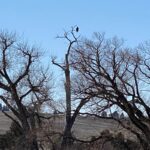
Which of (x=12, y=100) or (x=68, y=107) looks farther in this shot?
(x=12, y=100)

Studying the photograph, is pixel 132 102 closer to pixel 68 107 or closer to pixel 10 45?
pixel 68 107

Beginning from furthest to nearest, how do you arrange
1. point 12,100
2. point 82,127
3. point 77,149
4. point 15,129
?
point 82,127 < point 15,129 < point 12,100 < point 77,149

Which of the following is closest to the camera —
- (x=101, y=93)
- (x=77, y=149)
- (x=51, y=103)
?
(x=101, y=93)

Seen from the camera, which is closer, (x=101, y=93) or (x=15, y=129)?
(x=101, y=93)

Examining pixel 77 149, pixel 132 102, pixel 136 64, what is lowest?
pixel 77 149

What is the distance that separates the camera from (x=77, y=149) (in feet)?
137

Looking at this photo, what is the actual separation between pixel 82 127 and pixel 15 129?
892 centimetres

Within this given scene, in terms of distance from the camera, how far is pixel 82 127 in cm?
5919

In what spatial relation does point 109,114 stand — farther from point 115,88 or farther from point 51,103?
point 51,103

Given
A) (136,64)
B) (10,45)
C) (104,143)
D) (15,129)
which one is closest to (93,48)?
(136,64)

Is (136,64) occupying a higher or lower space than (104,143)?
higher

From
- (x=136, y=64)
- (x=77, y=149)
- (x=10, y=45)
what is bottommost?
(x=77, y=149)

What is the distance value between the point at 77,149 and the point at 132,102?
592cm

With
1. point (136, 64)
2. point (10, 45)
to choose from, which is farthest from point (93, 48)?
point (10, 45)
